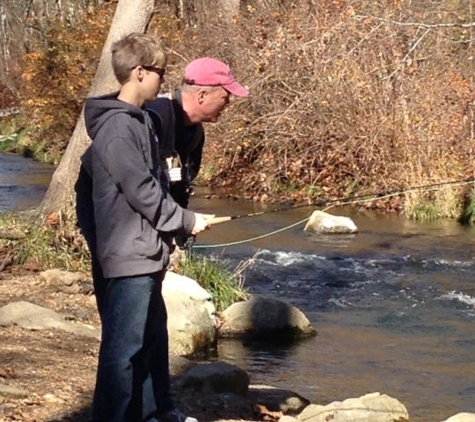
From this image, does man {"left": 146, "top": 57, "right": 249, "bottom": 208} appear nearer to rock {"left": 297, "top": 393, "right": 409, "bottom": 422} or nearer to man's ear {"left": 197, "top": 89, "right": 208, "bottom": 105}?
man's ear {"left": 197, "top": 89, "right": 208, "bottom": 105}

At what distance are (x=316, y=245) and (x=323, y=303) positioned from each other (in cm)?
344

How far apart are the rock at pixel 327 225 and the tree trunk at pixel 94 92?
5.13 metres

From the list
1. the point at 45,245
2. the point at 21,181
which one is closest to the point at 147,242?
the point at 45,245

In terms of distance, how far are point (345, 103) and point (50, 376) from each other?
44.9ft

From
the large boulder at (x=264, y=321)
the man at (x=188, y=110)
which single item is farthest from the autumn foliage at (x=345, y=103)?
the man at (x=188, y=110)

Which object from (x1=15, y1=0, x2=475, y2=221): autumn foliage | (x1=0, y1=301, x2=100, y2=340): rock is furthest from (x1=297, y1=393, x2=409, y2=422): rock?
(x1=15, y1=0, x2=475, y2=221): autumn foliage

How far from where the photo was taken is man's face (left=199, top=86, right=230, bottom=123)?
5094mm

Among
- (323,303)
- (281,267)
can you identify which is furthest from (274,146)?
(323,303)

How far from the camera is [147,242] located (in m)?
4.75

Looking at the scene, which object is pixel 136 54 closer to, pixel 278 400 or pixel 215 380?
pixel 215 380

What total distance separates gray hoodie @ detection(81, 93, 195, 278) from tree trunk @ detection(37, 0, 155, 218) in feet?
20.3

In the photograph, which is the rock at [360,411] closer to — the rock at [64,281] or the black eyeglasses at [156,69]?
the black eyeglasses at [156,69]

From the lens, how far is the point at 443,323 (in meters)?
10.8

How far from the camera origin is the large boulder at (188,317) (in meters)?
9.13
